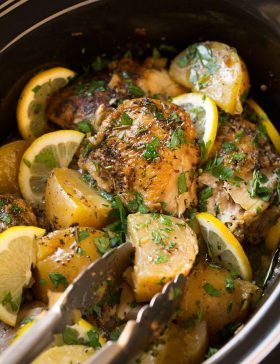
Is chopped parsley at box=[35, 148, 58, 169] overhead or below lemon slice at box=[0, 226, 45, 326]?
overhead

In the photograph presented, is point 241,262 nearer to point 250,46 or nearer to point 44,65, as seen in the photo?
point 250,46

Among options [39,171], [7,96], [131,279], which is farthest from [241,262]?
[7,96]

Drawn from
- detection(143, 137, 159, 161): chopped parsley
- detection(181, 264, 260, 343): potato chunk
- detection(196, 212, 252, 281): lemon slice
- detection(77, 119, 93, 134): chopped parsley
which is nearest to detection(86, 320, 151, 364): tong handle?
detection(181, 264, 260, 343): potato chunk

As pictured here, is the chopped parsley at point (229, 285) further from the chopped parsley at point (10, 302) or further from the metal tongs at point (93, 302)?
the chopped parsley at point (10, 302)

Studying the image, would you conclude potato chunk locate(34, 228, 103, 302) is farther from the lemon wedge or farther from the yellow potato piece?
the lemon wedge

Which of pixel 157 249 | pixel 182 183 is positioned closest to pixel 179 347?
pixel 157 249
